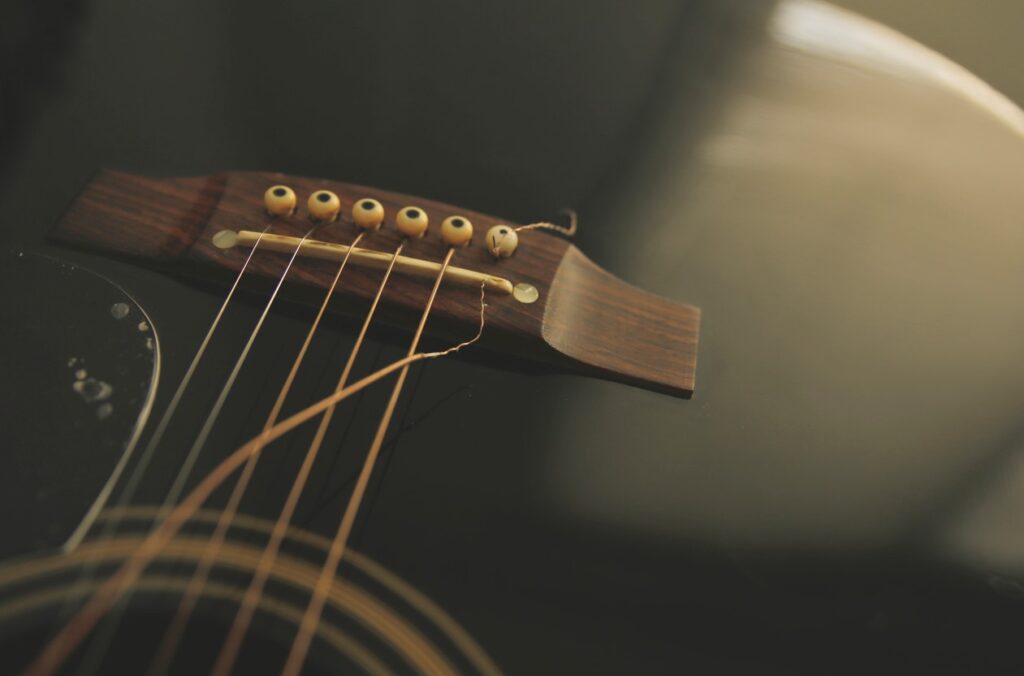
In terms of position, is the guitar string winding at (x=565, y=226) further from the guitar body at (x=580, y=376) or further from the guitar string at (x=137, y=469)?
the guitar string at (x=137, y=469)

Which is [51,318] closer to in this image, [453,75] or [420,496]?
[420,496]

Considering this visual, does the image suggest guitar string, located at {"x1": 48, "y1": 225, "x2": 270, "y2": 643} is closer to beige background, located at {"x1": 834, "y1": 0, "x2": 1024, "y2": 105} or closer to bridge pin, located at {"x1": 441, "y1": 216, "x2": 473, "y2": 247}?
bridge pin, located at {"x1": 441, "y1": 216, "x2": 473, "y2": 247}

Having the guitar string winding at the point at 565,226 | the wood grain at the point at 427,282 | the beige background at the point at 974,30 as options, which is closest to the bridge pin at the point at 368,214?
the wood grain at the point at 427,282

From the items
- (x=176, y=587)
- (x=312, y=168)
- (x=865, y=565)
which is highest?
(x=312, y=168)

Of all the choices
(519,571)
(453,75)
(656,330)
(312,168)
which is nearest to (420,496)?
(519,571)

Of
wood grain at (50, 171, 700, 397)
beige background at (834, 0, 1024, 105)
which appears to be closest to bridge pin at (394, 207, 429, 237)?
wood grain at (50, 171, 700, 397)
